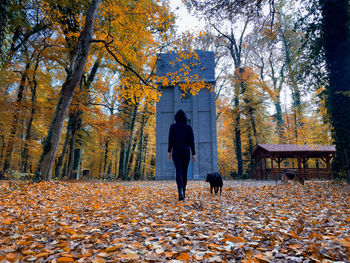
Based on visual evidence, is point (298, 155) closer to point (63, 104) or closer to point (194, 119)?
point (194, 119)

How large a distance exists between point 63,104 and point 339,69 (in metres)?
11.8

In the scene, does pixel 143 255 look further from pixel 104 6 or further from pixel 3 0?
pixel 104 6

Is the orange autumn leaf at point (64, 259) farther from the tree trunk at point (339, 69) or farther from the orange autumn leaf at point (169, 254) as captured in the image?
the tree trunk at point (339, 69)

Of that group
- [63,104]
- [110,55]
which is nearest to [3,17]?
[63,104]

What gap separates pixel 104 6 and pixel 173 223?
10.9 meters

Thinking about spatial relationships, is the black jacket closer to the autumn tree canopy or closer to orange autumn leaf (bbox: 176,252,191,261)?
orange autumn leaf (bbox: 176,252,191,261)

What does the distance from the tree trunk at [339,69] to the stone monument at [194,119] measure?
891 cm

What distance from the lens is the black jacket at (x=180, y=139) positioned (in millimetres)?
4656

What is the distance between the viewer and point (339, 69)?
877 cm

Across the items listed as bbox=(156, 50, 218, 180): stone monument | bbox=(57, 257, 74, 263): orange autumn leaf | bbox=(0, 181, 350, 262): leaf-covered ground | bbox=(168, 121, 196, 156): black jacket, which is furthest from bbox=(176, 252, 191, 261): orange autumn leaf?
bbox=(156, 50, 218, 180): stone monument

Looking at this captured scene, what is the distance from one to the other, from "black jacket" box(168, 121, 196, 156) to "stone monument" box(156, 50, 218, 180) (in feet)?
41.8

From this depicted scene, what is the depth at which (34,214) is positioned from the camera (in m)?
3.39

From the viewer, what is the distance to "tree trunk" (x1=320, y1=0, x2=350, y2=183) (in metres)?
8.54

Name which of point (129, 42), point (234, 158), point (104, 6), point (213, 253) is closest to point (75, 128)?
point (129, 42)
